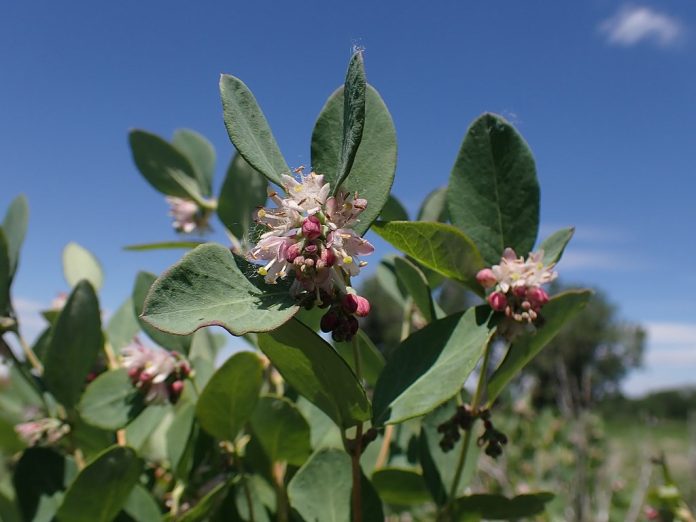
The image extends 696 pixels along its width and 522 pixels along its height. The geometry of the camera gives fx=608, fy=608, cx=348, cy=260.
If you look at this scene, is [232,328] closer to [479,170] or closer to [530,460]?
[479,170]

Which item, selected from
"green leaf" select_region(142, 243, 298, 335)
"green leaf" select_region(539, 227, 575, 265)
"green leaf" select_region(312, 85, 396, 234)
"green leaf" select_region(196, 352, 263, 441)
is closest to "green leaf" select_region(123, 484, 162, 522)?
"green leaf" select_region(196, 352, 263, 441)

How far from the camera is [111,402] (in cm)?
109

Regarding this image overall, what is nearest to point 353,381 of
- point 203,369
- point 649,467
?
point 203,369

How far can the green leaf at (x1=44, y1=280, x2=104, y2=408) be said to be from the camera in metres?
1.03

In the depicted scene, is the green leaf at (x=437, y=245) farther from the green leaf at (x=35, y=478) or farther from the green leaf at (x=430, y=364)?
the green leaf at (x=35, y=478)

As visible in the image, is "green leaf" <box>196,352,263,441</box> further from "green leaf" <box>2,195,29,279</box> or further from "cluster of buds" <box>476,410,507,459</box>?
"green leaf" <box>2,195,29,279</box>

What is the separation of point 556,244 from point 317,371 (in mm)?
431

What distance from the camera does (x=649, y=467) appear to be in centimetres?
232

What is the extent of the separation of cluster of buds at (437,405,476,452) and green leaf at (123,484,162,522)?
20.3 inches

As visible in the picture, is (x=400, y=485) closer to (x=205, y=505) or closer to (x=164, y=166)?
(x=205, y=505)

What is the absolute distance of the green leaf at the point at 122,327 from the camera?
143 cm

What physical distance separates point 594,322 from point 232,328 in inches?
1120

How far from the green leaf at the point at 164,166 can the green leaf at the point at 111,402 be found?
53 centimetres

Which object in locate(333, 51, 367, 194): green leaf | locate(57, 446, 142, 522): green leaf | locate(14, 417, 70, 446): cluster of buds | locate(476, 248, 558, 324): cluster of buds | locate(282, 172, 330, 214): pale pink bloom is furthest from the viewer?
locate(14, 417, 70, 446): cluster of buds
